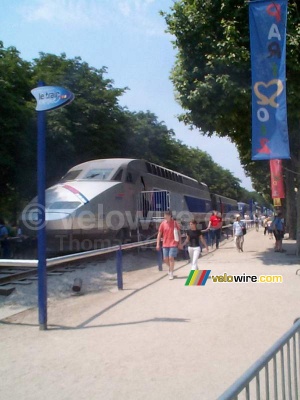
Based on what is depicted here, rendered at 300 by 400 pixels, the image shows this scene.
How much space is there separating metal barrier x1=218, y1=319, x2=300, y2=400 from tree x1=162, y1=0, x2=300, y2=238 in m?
11.1

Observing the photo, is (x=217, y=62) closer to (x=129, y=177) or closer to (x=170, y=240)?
(x=129, y=177)

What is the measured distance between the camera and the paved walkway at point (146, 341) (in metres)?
4.60

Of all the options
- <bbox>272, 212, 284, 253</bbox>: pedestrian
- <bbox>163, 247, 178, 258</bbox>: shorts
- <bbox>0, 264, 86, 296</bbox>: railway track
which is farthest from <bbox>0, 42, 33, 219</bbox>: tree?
<bbox>272, 212, 284, 253</bbox>: pedestrian

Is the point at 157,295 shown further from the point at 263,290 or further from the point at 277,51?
the point at 277,51

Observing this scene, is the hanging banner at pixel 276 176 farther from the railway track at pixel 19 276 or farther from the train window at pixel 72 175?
the railway track at pixel 19 276

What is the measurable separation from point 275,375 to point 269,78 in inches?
412

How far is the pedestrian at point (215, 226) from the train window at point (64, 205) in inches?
300

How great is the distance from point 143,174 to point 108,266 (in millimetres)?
5311

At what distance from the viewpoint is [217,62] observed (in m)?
13.8

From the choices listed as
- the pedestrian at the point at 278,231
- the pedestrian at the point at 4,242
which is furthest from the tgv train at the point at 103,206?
the pedestrian at the point at 278,231

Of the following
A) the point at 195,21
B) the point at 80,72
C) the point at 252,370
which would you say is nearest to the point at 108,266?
the point at 195,21

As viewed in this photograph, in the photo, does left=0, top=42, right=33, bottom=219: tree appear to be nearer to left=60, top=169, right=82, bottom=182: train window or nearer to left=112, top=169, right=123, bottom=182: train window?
left=60, top=169, right=82, bottom=182: train window

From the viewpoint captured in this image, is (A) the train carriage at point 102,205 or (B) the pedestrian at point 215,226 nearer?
(A) the train carriage at point 102,205

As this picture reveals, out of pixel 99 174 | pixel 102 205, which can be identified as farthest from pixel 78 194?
pixel 99 174
